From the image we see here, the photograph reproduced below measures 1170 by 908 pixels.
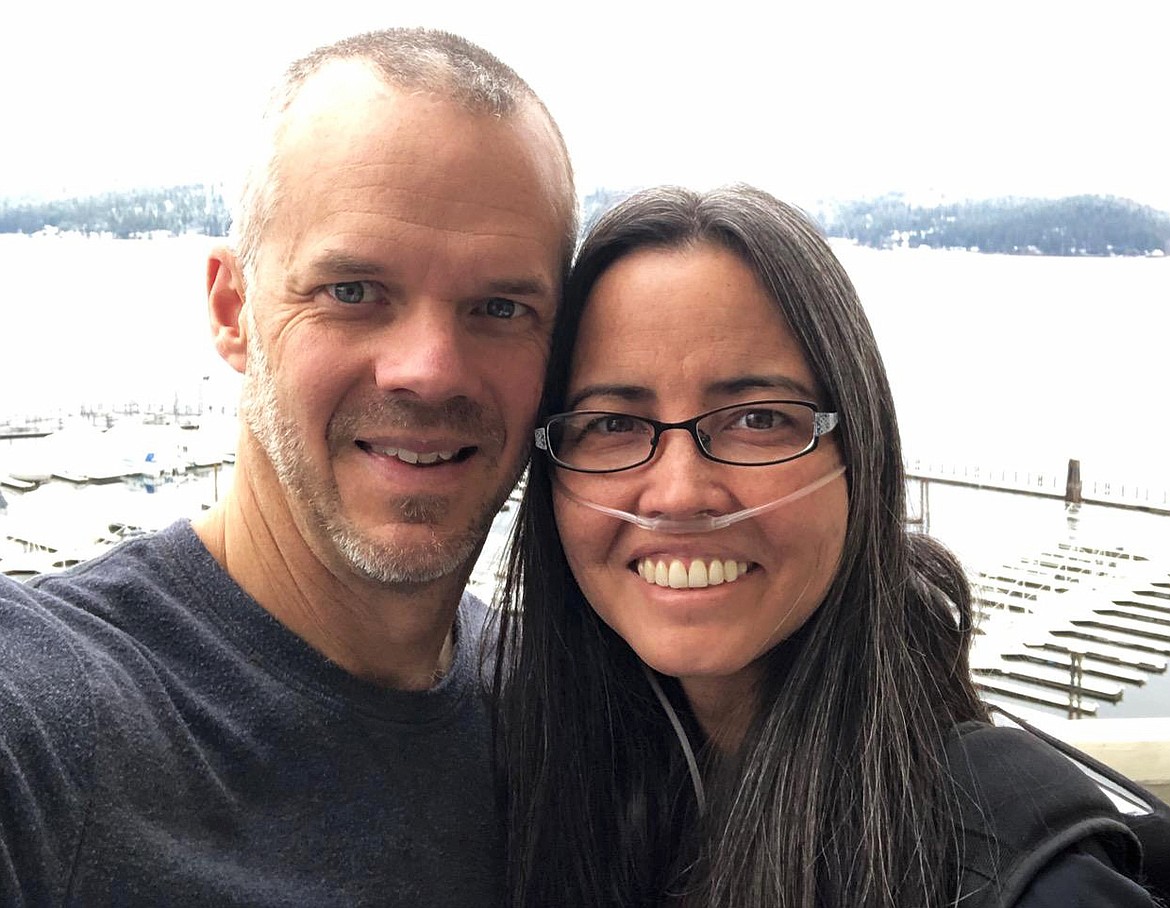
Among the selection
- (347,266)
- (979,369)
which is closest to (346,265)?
(347,266)

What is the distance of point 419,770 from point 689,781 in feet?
1.19

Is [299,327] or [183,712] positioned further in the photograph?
[299,327]

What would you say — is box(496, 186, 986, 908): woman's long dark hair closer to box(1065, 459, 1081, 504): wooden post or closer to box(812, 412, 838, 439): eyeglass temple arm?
box(812, 412, 838, 439): eyeglass temple arm

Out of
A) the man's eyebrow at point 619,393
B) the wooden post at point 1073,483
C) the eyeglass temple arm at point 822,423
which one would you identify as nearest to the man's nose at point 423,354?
the man's eyebrow at point 619,393

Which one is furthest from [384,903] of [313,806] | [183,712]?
[183,712]

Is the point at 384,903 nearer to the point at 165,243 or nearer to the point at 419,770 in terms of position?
the point at 419,770

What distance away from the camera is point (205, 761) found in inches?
36.6

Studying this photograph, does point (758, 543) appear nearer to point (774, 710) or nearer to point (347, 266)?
point (774, 710)

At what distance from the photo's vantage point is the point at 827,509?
104 cm

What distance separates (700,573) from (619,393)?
230 mm

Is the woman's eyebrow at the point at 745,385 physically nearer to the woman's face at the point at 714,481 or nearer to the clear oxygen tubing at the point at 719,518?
the woman's face at the point at 714,481

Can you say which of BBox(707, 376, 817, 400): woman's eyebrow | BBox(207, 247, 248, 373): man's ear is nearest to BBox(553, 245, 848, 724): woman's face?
BBox(707, 376, 817, 400): woman's eyebrow

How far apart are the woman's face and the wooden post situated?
5297 mm

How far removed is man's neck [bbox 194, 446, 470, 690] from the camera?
1.12 meters
